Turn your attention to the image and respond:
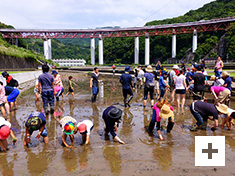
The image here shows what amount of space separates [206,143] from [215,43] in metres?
72.0

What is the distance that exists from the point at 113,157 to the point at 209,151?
1.99 metres

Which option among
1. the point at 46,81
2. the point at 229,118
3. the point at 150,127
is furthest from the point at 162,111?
the point at 46,81

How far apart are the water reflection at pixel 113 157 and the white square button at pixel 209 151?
4.93ft

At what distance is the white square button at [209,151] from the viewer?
12.6 ft

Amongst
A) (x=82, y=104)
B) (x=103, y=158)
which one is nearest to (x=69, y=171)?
(x=103, y=158)

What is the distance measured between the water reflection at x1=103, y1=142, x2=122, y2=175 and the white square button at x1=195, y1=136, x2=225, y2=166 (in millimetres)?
1502

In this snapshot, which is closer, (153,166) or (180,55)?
(153,166)

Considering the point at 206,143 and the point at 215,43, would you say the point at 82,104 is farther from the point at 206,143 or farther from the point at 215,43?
the point at 215,43

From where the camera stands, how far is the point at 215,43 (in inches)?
2657

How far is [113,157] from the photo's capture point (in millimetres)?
4133

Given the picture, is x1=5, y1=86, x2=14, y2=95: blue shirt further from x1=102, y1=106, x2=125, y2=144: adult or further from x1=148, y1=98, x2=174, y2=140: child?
x1=148, y1=98, x2=174, y2=140: child

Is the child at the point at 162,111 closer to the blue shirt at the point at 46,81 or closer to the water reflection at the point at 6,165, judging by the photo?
the water reflection at the point at 6,165

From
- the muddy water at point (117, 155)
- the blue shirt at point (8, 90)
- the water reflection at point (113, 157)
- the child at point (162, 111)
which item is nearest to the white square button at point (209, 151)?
the muddy water at point (117, 155)

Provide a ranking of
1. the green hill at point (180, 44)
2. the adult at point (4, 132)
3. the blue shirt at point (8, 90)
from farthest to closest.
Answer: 1. the green hill at point (180, 44)
2. the blue shirt at point (8, 90)
3. the adult at point (4, 132)
